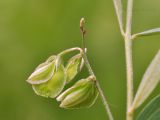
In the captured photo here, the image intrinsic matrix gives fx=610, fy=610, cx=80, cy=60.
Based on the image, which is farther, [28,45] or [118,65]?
[28,45]

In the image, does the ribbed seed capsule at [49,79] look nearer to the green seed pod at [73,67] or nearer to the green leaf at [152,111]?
the green seed pod at [73,67]

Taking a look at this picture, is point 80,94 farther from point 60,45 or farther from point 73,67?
point 60,45

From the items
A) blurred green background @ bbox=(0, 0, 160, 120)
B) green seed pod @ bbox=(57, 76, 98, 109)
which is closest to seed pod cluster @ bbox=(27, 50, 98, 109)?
green seed pod @ bbox=(57, 76, 98, 109)

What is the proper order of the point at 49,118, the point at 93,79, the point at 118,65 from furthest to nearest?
the point at 118,65
the point at 49,118
the point at 93,79

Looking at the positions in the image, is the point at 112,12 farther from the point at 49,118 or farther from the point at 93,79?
the point at 93,79

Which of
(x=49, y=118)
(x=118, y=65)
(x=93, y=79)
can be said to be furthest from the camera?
(x=118, y=65)

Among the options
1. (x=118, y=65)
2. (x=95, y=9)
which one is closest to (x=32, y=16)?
(x=95, y=9)

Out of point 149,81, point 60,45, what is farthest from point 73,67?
point 60,45
